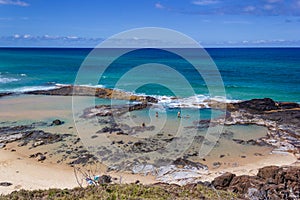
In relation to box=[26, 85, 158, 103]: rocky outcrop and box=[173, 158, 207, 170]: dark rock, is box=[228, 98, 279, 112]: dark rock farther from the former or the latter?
box=[173, 158, 207, 170]: dark rock

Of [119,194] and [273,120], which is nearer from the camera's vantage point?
[119,194]

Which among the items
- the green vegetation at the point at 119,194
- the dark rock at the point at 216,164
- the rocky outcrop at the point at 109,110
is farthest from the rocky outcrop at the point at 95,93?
the green vegetation at the point at 119,194

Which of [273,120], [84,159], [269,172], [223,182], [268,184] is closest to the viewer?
[268,184]

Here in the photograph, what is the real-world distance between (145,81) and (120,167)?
105 ft

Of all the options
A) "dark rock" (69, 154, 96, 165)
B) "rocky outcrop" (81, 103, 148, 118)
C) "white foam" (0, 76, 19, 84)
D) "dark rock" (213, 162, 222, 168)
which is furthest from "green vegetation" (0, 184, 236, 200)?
"white foam" (0, 76, 19, 84)

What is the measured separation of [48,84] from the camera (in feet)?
140

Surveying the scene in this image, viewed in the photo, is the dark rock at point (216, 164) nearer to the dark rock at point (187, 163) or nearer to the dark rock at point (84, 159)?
the dark rock at point (187, 163)

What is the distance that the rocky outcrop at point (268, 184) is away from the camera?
11.0 m

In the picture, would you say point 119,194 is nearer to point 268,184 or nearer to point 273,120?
point 268,184

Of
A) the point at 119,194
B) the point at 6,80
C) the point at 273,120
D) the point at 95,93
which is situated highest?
the point at 6,80

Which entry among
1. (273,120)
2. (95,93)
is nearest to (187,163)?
(273,120)

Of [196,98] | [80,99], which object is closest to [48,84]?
[80,99]

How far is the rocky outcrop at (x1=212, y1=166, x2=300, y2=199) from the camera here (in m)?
11.0

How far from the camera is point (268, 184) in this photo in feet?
39.2
